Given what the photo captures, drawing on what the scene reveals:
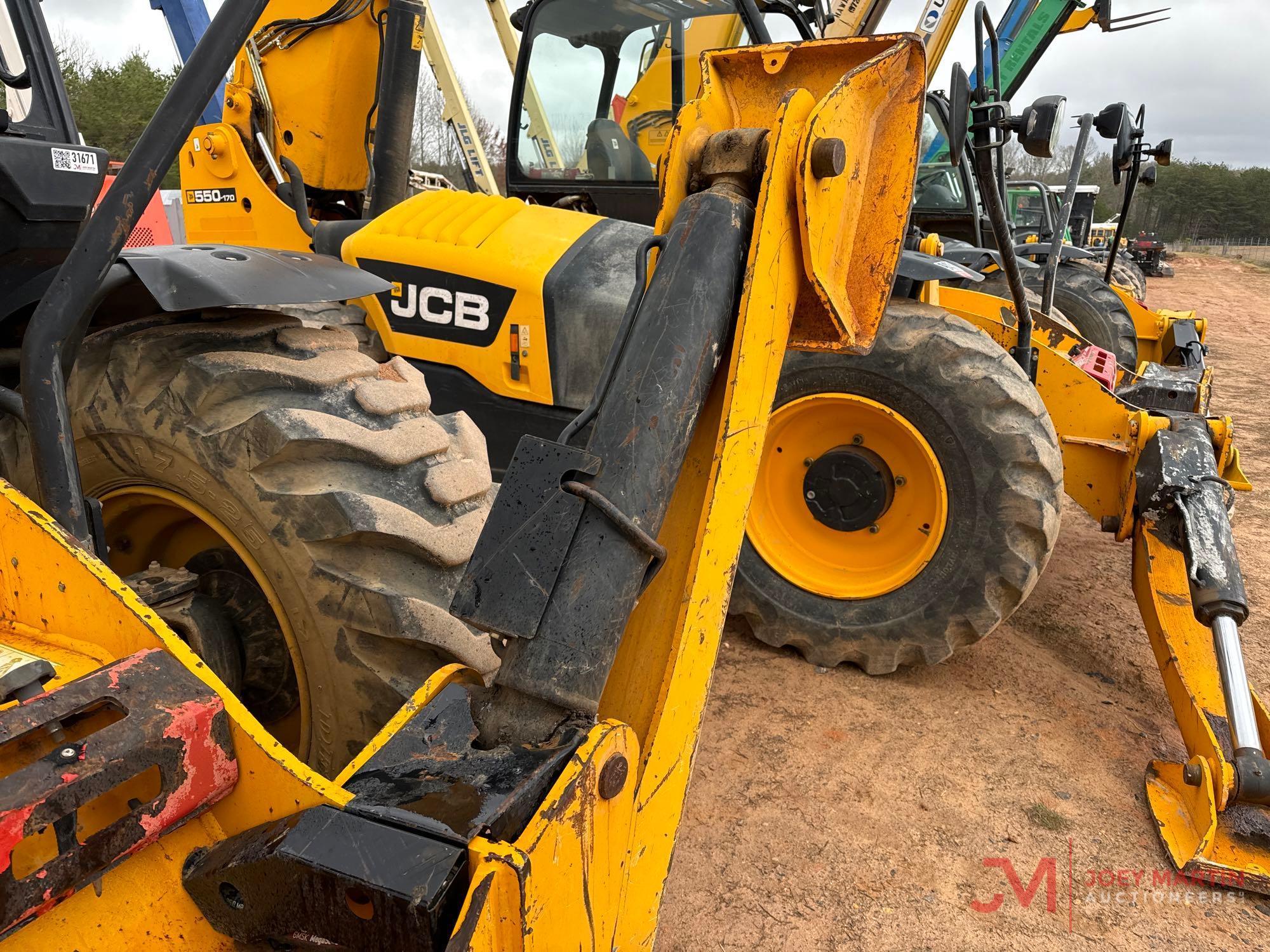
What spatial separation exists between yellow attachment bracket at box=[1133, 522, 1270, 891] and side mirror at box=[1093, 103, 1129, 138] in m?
2.70

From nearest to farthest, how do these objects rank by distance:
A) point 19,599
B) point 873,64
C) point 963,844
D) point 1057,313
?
point 19,599, point 873,64, point 963,844, point 1057,313

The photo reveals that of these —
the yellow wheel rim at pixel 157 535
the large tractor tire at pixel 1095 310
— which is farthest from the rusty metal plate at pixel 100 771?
the large tractor tire at pixel 1095 310

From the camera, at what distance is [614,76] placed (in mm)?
3705

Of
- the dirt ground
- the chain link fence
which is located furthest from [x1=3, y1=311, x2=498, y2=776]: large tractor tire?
the chain link fence

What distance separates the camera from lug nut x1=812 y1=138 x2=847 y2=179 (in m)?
1.35

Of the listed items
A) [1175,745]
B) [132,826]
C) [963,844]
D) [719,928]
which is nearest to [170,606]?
[132,826]

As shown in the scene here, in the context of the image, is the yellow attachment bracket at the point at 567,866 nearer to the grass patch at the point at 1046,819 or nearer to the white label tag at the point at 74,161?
the white label tag at the point at 74,161

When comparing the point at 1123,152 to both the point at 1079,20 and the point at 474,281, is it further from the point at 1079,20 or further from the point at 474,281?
the point at 474,281

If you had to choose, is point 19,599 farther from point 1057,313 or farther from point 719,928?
point 1057,313

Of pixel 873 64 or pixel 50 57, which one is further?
pixel 50 57

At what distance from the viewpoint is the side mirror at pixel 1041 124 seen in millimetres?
2758

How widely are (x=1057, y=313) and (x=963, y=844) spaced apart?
17.1ft

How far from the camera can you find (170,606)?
1575mm

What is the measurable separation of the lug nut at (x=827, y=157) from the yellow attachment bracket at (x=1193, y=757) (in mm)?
1938
